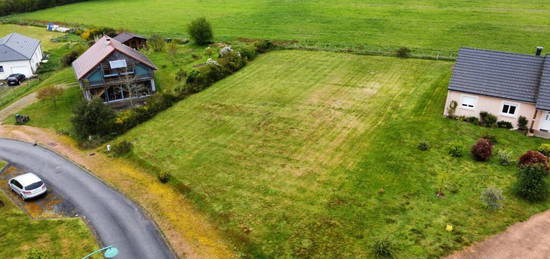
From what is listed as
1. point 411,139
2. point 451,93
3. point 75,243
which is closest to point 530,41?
point 451,93

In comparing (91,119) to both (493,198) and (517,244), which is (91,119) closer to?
(493,198)

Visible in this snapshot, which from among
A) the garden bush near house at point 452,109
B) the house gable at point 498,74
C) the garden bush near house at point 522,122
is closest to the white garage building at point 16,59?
the garden bush near house at point 452,109

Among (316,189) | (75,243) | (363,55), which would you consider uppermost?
(363,55)

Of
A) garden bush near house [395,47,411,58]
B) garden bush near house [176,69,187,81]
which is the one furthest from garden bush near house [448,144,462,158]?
garden bush near house [176,69,187,81]

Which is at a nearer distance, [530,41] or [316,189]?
[316,189]

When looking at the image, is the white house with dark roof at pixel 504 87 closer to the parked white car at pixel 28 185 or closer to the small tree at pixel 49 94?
the parked white car at pixel 28 185

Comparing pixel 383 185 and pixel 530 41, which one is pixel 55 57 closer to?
pixel 383 185

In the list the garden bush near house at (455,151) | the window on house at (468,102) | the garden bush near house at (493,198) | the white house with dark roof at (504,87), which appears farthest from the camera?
the window on house at (468,102)
